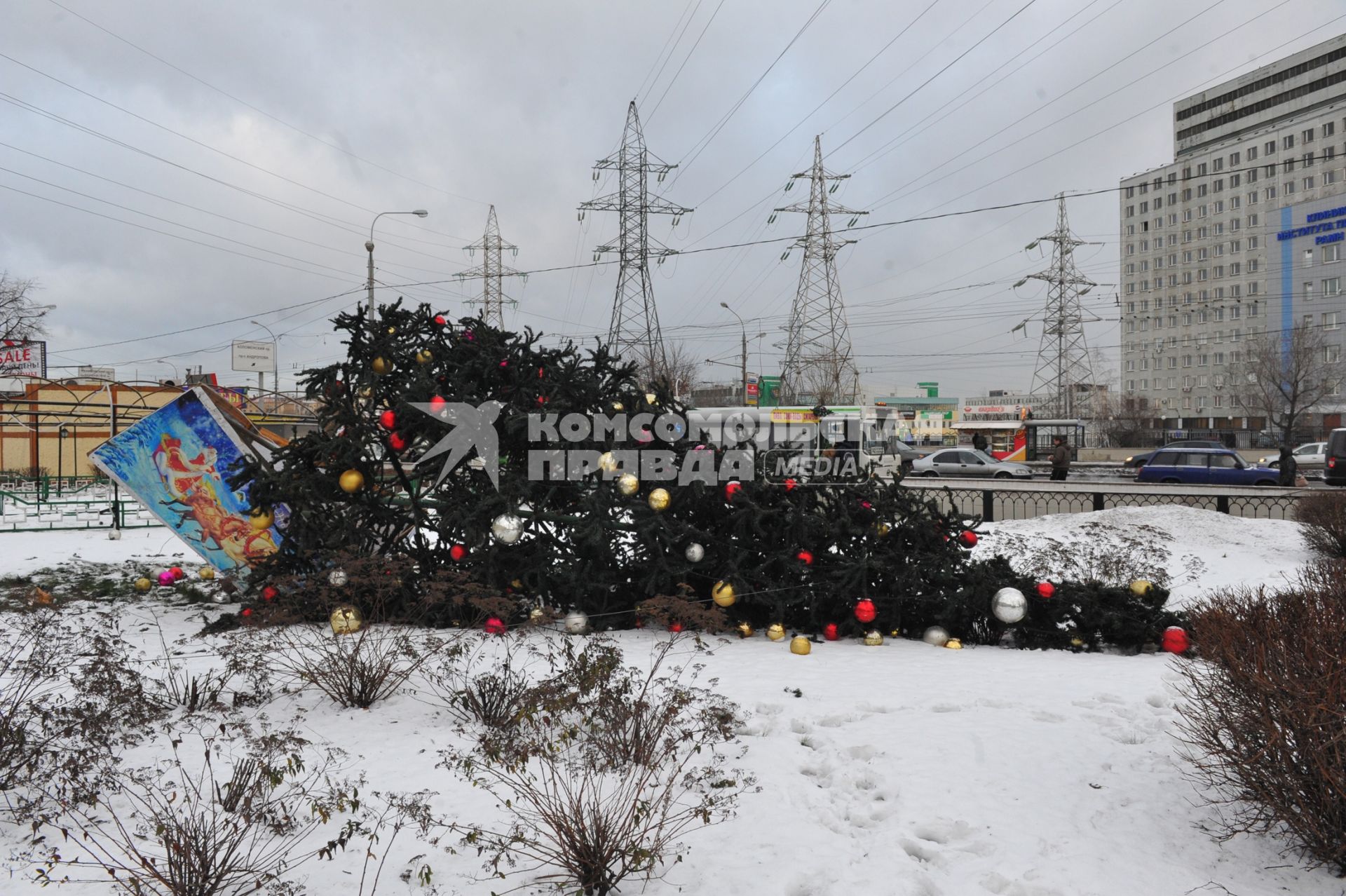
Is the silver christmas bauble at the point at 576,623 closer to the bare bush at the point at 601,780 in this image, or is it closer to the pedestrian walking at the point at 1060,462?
the bare bush at the point at 601,780

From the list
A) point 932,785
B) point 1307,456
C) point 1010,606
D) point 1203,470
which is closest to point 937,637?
point 1010,606

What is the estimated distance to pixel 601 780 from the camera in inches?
114

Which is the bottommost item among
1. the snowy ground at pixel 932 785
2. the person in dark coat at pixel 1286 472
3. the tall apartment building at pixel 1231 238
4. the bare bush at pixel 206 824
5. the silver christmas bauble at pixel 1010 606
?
the snowy ground at pixel 932 785

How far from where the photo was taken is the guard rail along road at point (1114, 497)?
1497 centimetres

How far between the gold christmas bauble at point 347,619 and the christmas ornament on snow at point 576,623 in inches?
58.1

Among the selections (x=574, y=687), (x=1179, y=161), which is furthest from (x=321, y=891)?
(x=1179, y=161)

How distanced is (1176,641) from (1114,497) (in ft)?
50.1

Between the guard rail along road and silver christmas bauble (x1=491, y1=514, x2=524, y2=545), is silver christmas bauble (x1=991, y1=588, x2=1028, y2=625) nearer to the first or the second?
silver christmas bauble (x1=491, y1=514, x2=524, y2=545)

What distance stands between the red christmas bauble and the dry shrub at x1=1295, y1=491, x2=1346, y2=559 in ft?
17.8

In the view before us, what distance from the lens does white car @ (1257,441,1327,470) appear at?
3012 cm

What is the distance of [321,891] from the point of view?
2.60 m

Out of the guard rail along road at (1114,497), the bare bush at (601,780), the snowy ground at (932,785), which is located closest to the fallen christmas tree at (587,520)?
the snowy ground at (932,785)

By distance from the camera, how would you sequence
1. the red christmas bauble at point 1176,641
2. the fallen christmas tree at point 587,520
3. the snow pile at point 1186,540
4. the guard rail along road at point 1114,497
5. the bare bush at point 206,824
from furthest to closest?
1. the guard rail along road at point 1114,497
2. the snow pile at point 1186,540
3. the fallen christmas tree at point 587,520
4. the red christmas bauble at point 1176,641
5. the bare bush at point 206,824

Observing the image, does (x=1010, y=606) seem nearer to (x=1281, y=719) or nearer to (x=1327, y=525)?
(x=1281, y=719)
